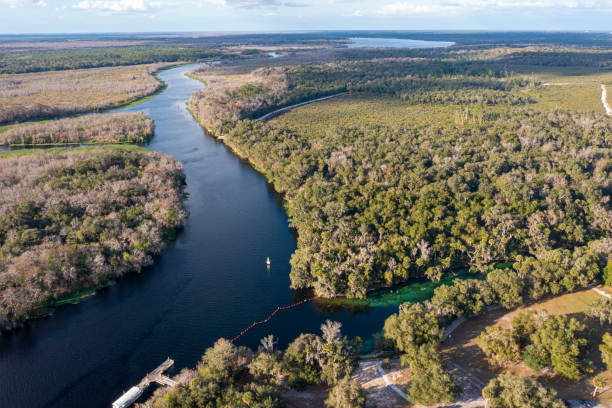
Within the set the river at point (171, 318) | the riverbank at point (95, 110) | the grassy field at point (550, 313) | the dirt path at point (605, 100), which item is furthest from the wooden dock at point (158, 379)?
the dirt path at point (605, 100)

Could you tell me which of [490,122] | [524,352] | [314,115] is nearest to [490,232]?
[524,352]

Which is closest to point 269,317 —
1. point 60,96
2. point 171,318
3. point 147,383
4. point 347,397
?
point 171,318

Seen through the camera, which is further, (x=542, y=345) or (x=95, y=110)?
(x=95, y=110)

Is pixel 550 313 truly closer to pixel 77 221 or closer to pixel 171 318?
pixel 171 318

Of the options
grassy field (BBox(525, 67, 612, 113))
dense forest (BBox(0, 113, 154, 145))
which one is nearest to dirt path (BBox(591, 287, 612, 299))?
A: grassy field (BBox(525, 67, 612, 113))

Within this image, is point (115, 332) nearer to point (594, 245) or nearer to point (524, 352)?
point (524, 352)

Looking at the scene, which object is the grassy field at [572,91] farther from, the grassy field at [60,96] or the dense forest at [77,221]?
the grassy field at [60,96]

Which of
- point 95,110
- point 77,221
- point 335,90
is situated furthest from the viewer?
point 335,90

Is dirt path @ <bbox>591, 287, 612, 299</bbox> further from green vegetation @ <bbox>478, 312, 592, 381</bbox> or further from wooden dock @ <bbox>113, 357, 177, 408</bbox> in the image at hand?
wooden dock @ <bbox>113, 357, 177, 408</bbox>
